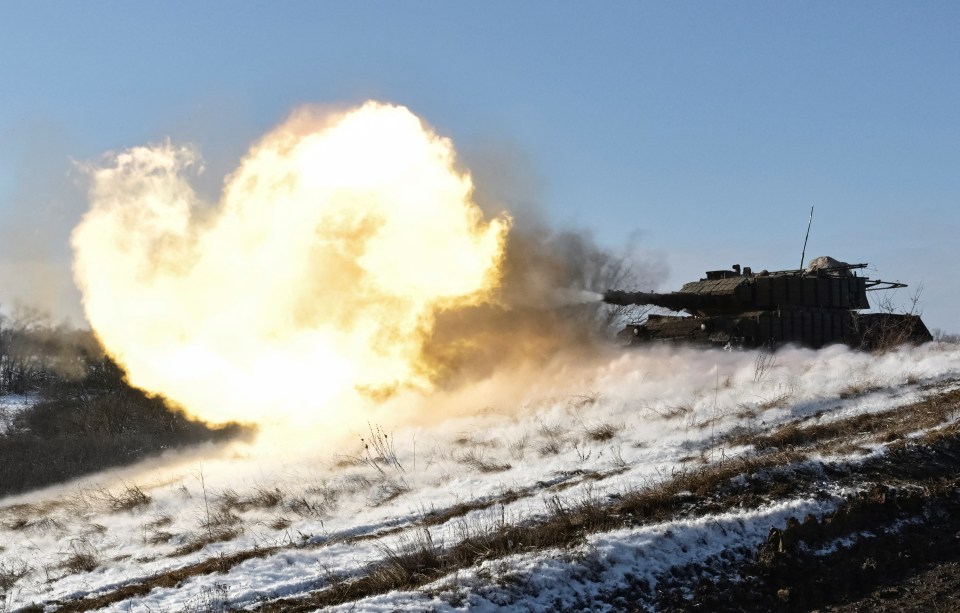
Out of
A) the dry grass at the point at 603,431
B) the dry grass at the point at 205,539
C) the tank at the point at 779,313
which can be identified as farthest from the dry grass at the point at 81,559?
the tank at the point at 779,313

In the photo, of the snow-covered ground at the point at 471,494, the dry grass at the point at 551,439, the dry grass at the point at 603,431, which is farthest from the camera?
the dry grass at the point at 603,431

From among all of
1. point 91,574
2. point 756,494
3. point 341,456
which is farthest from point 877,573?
point 341,456

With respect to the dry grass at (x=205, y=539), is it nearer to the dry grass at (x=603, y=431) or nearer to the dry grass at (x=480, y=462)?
the dry grass at (x=480, y=462)

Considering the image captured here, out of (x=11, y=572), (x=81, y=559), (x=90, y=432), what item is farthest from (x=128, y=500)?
(x=90, y=432)

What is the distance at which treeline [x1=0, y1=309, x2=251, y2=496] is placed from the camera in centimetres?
3152

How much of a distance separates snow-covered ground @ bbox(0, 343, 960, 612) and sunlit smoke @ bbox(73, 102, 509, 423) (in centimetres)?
295

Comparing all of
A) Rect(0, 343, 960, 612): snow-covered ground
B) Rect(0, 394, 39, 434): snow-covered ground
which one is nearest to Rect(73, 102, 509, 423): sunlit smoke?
Rect(0, 343, 960, 612): snow-covered ground

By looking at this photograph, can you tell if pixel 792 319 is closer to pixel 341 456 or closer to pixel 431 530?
pixel 341 456

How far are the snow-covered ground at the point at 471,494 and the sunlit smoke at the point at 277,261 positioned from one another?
116 inches

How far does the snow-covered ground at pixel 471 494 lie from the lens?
1104 cm

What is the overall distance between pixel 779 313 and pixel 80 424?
2914 cm

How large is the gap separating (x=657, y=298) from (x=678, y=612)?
839 inches

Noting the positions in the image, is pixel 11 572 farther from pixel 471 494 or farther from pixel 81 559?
pixel 471 494

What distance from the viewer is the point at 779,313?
28.5 m
